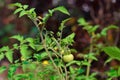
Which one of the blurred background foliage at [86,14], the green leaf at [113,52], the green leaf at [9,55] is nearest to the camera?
the green leaf at [9,55]

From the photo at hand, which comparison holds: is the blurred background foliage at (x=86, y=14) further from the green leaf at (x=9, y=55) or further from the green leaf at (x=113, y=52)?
the green leaf at (x=9, y=55)

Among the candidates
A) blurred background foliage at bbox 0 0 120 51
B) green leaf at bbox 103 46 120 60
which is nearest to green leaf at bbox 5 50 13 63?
green leaf at bbox 103 46 120 60

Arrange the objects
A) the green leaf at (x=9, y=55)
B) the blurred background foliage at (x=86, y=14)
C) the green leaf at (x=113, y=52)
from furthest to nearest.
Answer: the blurred background foliage at (x=86, y=14)
the green leaf at (x=113, y=52)
the green leaf at (x=9, y=55)

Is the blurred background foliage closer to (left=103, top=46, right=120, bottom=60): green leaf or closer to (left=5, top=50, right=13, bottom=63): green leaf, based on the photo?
(left=103, top=46, right=120, bottom=60): green leaf

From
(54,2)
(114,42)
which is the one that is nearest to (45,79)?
(114,42)

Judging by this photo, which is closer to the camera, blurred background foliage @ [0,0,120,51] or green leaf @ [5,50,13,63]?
green leaf @ [5,50,13,63]

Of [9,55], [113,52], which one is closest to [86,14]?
[113,52]

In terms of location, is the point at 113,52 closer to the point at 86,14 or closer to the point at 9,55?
the point at 9,55

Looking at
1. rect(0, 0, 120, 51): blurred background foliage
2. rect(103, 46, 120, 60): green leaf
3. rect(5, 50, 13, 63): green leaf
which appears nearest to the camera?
rect(5, 50, 13, 63): green leaf

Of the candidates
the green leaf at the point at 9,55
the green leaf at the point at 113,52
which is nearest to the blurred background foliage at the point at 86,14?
the green leaf at the point at 113,52

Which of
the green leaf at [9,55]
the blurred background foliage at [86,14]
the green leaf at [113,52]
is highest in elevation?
the blurred background foliage at [86,14]

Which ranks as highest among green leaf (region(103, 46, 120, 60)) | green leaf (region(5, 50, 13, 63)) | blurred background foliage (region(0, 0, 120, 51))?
blurred background foliage (region(0, 0, 120, 51))

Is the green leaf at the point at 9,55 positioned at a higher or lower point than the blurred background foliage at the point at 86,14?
lower

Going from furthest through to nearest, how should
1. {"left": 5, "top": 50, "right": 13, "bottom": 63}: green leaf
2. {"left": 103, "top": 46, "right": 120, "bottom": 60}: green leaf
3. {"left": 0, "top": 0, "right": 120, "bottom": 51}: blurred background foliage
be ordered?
{"left": 0, "top": 0, "right": 120, "bottom": 51}: blurred background foliage < {"left": 103, "top": 46, "right": 120, "bottom": 60}: green leaf < {"left": 5, "top": 50, "right": 13, "bottom": 63}: green leaf
